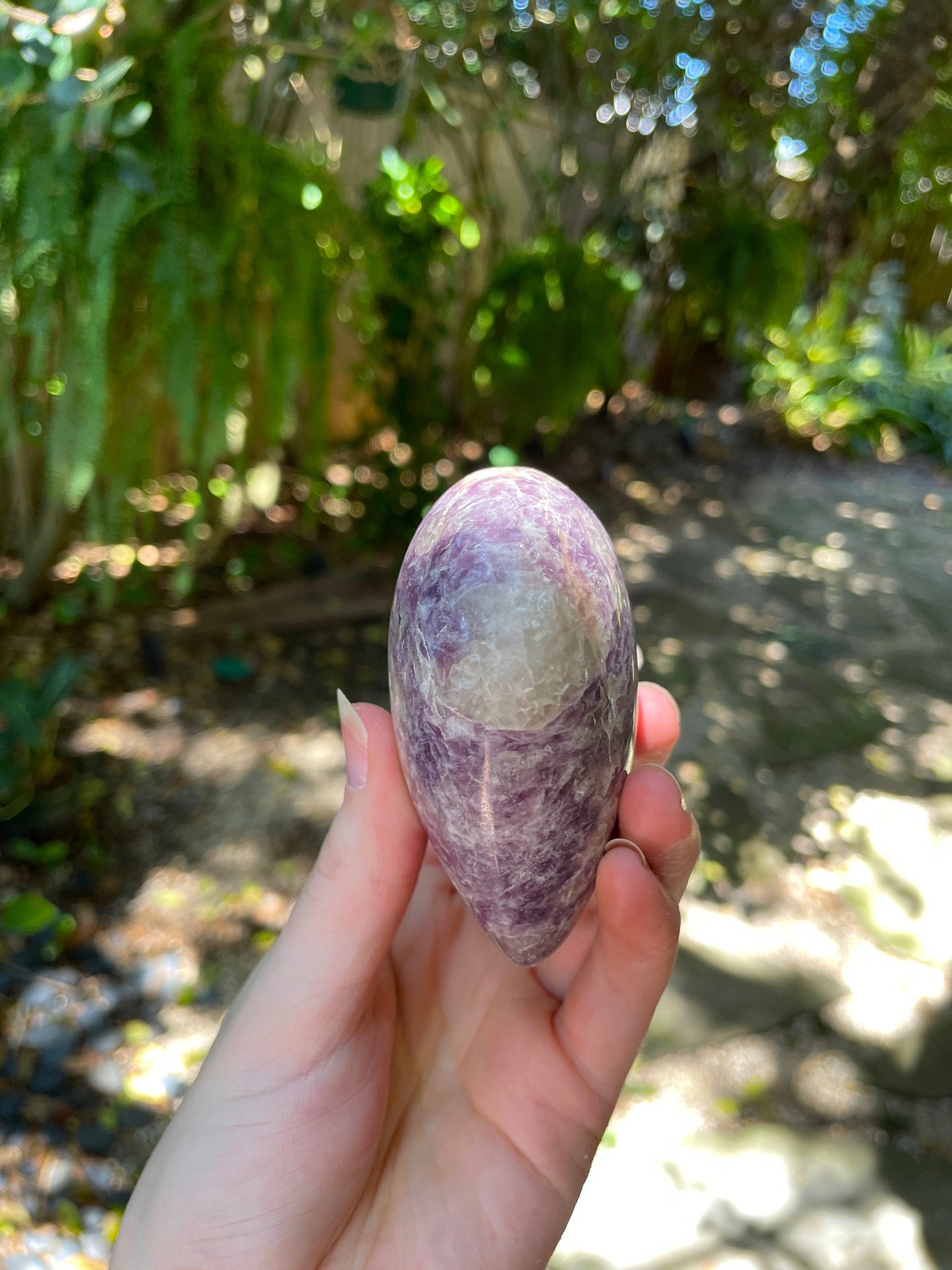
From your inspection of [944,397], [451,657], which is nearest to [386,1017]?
Result: [451,657]

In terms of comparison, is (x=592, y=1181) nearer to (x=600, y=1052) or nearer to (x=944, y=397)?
(x=600, y=1052)

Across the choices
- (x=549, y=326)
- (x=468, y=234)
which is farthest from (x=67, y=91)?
(x=549, y=326)

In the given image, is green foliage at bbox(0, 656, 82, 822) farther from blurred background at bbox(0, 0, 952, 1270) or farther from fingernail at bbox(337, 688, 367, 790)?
fingernail at bbox(337, 688, 367, 790)

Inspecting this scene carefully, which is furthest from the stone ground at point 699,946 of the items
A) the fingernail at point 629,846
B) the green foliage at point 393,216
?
the fingernail at point 629,846

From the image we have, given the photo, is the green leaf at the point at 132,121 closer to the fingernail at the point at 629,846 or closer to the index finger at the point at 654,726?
the index finger at the point at 654,726

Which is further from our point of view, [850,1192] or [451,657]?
[850,1192]

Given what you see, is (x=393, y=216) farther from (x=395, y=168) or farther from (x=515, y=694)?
(x=515, y=694)

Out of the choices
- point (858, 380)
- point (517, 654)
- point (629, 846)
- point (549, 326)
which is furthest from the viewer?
point (858, 380)
